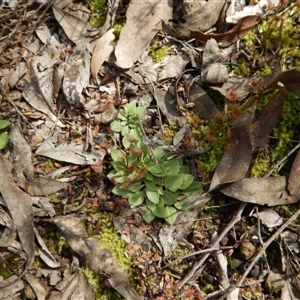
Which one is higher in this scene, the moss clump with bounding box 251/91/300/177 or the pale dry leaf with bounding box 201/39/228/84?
the pale dry leaf with bounding box 201/39/228/84

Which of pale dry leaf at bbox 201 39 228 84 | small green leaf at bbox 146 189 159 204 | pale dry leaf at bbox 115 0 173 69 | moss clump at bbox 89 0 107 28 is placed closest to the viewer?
small green leaf at bbox 146 189 159 204

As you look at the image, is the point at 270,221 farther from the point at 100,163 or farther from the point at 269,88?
the point at 100,163

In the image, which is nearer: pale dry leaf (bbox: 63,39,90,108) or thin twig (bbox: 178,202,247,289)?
thin twig (bbox: 178,202,247,289)

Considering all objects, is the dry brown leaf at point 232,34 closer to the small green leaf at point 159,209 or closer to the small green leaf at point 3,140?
the small green leaf at point 159,209

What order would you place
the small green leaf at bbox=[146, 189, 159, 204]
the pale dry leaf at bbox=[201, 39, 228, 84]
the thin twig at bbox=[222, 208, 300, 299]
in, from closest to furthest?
the thin twig at bbox=[222, 208, 300, 299] < the small green leaf at bbox=[146, 189, 159, 204] < the pale dry leaf at bbox=[201, 39, 228, 84]

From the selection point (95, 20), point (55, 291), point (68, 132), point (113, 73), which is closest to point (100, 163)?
point (68, 132)

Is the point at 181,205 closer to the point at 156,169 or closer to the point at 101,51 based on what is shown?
the point at 156,169

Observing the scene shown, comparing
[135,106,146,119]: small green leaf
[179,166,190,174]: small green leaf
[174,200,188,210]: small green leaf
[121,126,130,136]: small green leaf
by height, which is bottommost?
[174,200,188,210]: small green leaf

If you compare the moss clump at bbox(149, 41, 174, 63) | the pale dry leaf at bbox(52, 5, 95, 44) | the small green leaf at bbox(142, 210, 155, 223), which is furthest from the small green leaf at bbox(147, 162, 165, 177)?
the pale dry leaf at bbox(52, 5, 95, 44)

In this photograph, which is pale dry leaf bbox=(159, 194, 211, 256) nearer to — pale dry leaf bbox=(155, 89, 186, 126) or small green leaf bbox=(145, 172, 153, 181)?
small green leaf bbox=(145, 172, 153, 181)
